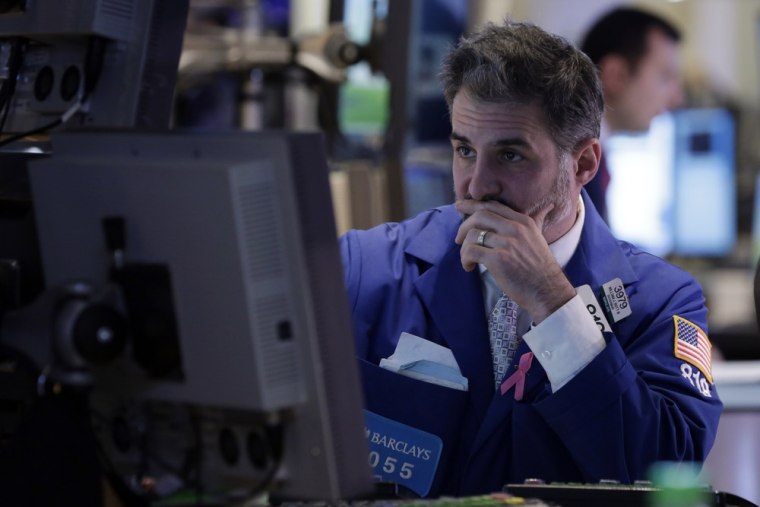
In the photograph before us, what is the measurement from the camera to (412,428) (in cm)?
200

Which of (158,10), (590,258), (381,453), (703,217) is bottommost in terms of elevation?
(703,217)

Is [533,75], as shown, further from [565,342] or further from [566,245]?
[565,342]

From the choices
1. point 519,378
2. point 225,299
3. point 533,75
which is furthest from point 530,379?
point 225,299

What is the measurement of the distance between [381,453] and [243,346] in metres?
0.76

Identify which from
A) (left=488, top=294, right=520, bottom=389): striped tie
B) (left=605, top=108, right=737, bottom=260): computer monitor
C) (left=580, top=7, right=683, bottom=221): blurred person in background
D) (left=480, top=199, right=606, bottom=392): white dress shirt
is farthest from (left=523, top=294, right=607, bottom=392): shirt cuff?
(left=605, top=108, right=737, bottom=260): computer monitor

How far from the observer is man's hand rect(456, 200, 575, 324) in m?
1.97

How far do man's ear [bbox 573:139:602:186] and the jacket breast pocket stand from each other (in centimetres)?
45

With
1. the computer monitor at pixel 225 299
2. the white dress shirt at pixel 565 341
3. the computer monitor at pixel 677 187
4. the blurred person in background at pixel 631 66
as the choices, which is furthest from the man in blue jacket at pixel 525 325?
the computer monitor at pixel 677 187

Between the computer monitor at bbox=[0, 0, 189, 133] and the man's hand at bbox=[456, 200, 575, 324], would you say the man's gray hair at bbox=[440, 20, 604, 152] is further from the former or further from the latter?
the computer monitor at bbox=[0, 0, 189, 133]

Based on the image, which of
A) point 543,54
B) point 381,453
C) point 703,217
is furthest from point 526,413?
point 703,217

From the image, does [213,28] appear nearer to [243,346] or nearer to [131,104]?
[131,104]

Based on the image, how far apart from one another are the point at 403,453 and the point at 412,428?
0.14 feet

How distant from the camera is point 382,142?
16.2ft

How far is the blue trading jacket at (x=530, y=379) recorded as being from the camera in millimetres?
1922
